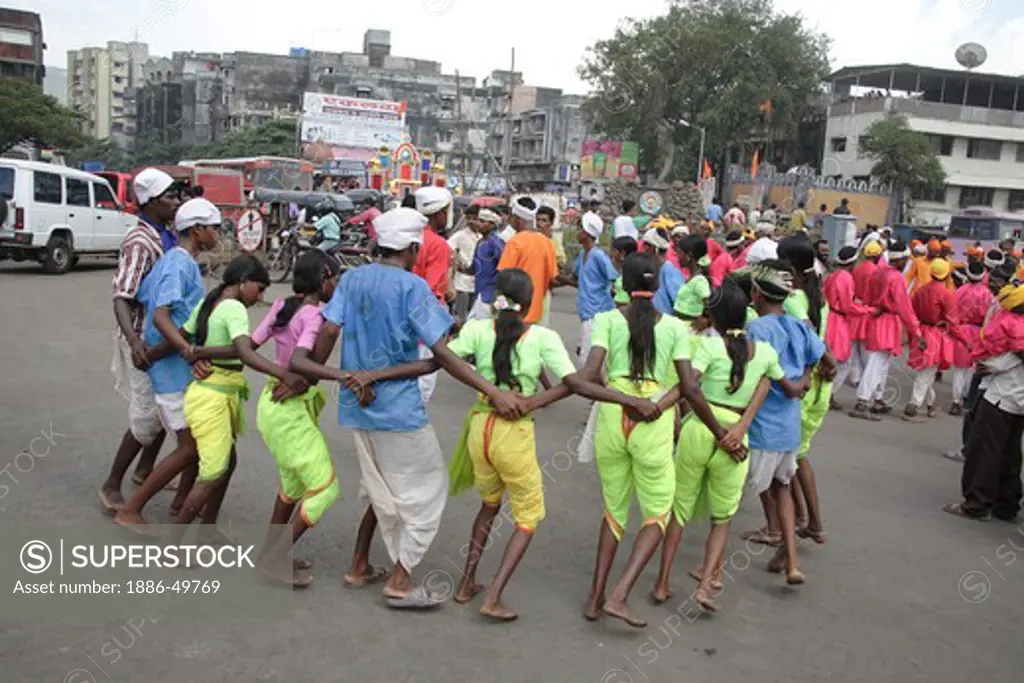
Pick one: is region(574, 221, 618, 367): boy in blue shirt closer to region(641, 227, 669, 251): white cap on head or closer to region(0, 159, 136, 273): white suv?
region(641, 227, 669, 251): white cap on head

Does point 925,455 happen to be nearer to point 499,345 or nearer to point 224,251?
point 499,345

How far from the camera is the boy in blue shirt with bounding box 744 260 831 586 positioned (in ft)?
14.5

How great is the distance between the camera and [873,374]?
899 cm

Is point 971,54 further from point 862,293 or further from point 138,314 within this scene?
point 138,314

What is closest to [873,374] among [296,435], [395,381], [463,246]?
[463,246]

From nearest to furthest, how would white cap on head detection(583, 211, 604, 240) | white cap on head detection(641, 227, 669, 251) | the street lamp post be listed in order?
white cap on head detection(641, 227, 669, 251) → white cap on head detection(583, 211, 604, 240) → the street lamp post

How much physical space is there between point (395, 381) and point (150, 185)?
6.56ft

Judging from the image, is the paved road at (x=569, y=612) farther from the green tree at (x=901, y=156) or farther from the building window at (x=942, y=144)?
the building window at (x=942, y=144)

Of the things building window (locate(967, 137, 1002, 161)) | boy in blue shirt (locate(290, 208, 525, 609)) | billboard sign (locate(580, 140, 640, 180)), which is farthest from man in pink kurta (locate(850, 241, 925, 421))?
billboard sign (locate(580, 140, 640, 180))

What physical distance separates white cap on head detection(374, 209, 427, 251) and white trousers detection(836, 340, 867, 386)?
661 centimetres

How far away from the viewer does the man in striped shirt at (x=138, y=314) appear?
15.3 ft

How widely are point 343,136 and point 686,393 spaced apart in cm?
5776

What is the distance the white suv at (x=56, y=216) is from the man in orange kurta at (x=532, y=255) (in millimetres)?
10904

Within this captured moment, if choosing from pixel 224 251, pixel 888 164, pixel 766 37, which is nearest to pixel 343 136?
pixel 766 37
